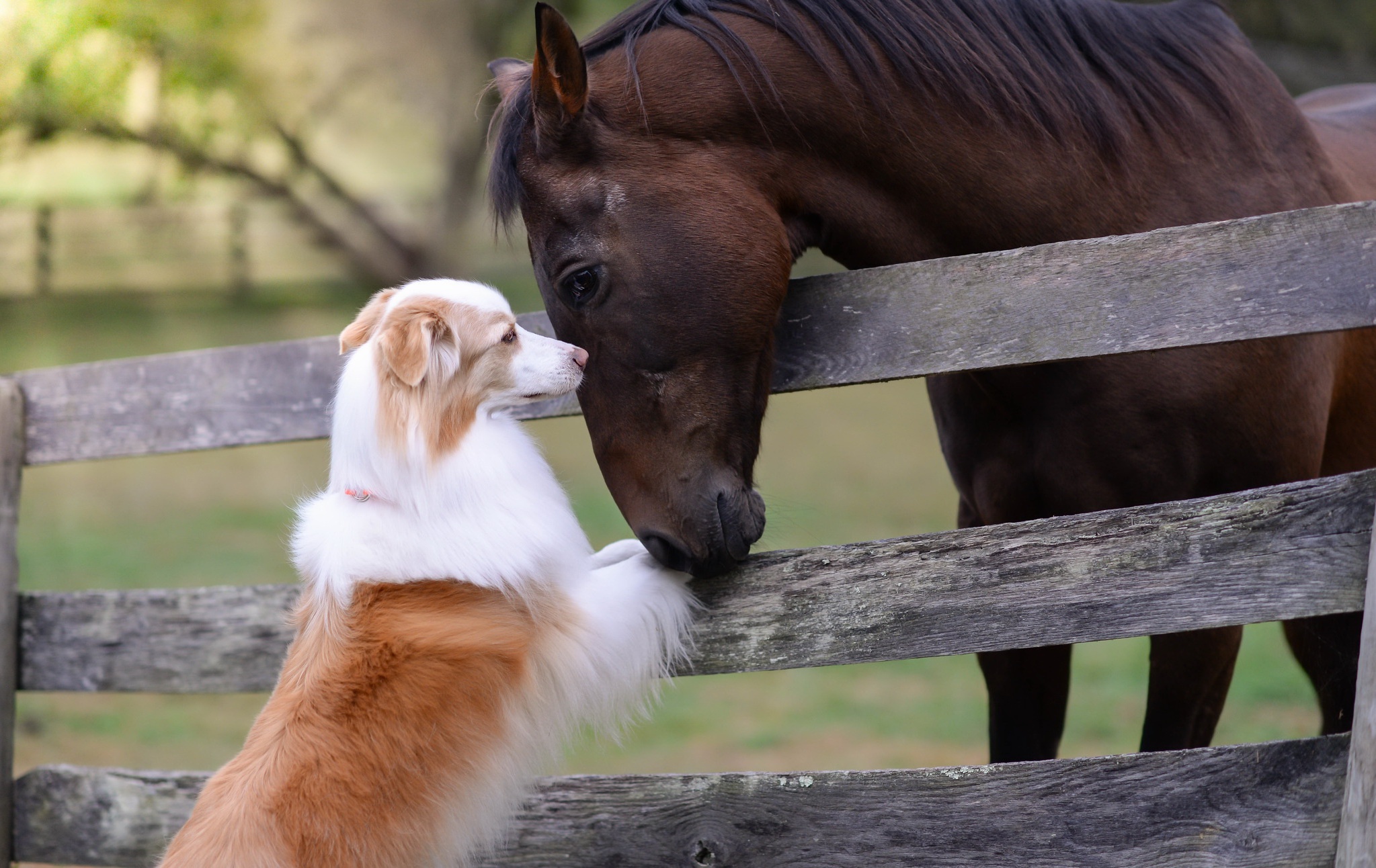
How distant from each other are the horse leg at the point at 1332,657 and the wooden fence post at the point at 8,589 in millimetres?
3842

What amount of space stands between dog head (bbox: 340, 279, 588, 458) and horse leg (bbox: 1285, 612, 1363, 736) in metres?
2.00

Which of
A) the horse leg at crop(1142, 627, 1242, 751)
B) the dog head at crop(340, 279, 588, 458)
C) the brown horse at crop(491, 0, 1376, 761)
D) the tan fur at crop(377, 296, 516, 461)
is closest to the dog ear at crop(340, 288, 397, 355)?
the dog head at crop(340, 279, 588, 458)

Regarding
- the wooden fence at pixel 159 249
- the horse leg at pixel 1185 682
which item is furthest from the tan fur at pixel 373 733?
the wooden fence at pixel 159 249

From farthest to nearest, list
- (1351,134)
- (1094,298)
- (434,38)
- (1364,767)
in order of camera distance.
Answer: (434,38) → (1351,134) → (1094,298) → (1364,767)

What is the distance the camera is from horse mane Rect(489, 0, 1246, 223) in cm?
253

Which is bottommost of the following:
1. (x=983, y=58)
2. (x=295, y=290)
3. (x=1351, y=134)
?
(x=295, y=290)

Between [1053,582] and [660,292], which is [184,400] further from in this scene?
[1053,582]

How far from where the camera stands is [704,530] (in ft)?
7.70

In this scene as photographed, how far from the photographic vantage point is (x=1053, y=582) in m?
2.27

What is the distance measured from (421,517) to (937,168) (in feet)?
4.70

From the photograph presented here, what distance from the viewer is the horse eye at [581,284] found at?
241 centimetres

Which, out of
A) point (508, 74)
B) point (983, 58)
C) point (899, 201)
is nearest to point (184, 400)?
point (508, 74)

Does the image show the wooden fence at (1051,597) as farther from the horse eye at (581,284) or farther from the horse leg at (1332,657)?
the horse leg at (1332,657)

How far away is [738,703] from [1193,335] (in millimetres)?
5470
